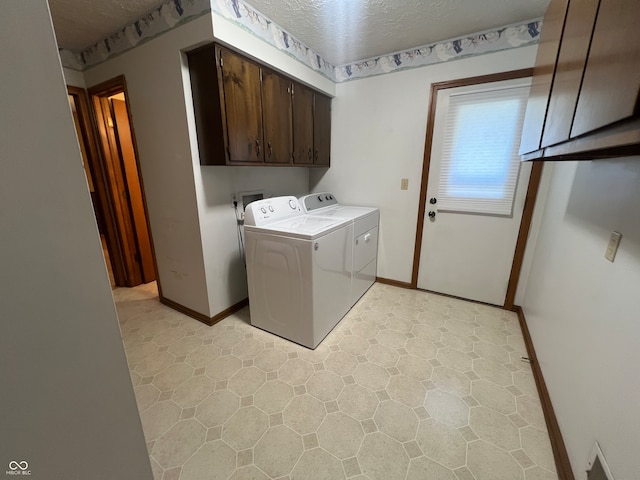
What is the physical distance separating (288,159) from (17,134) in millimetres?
1978

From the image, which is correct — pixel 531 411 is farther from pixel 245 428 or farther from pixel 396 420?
pixel 245 428

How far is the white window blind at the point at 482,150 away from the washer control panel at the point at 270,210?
1.48 m

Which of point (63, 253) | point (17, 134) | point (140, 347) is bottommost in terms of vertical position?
point (140, 347)

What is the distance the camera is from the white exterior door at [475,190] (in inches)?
86.0

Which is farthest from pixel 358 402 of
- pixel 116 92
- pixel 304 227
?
pixel 116 92

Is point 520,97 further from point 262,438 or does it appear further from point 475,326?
point 262,438

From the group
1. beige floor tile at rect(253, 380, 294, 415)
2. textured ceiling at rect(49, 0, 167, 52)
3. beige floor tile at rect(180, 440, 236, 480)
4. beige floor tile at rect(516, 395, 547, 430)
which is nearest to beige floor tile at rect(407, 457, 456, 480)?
beige floor tile at rect(516, 395, 547, 430)

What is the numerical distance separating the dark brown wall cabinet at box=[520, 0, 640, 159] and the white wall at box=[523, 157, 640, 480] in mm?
404

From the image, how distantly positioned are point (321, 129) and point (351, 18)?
1.02 m

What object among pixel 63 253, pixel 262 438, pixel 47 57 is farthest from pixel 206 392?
pixel 47 57

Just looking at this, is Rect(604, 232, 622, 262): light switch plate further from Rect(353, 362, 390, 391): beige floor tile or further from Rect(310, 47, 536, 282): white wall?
Rect(310, 47, 536, 282): white wall

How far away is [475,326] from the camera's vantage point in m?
2.22

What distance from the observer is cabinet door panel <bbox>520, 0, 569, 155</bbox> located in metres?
1.03

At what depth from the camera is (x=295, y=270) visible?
1.82 m
